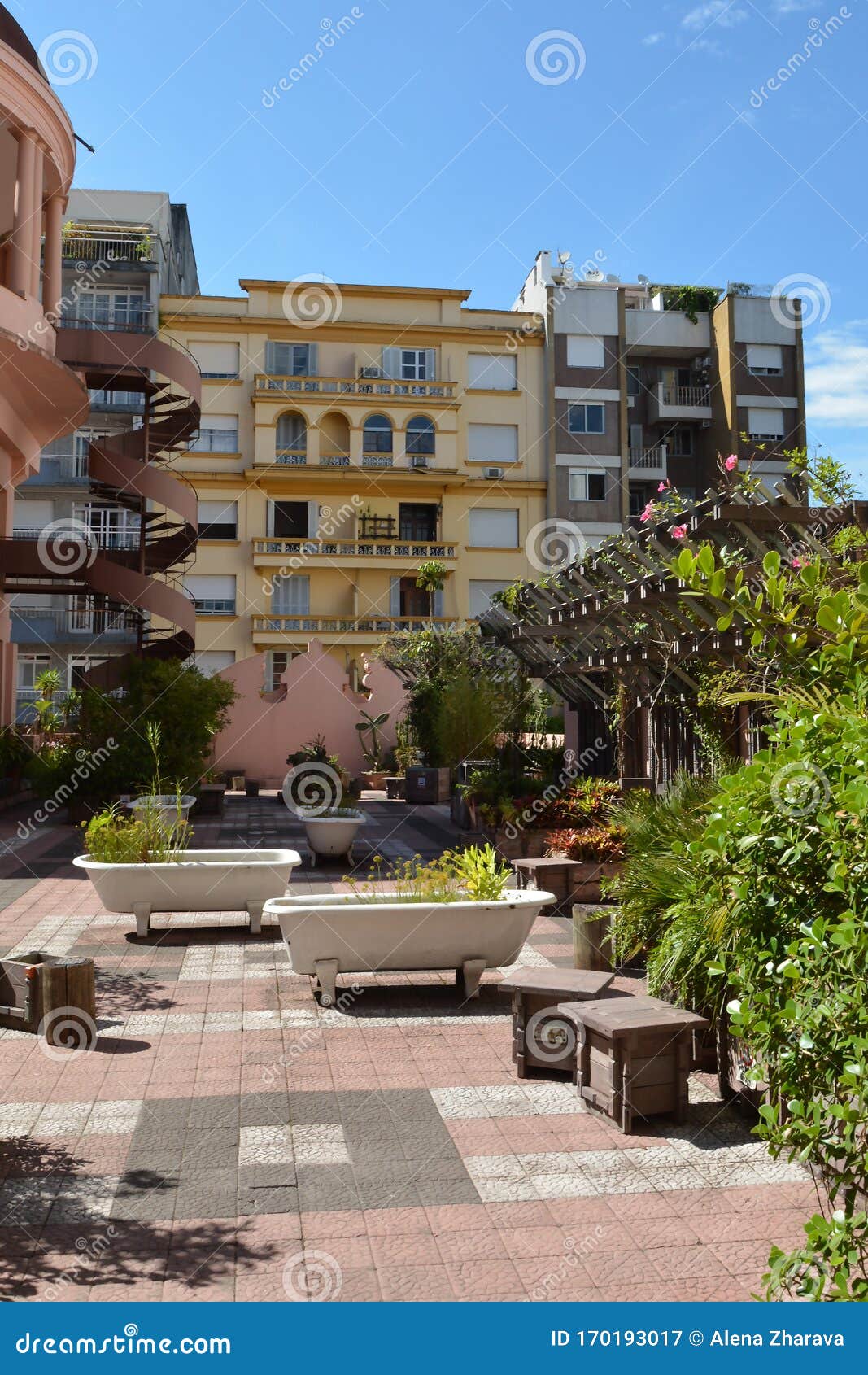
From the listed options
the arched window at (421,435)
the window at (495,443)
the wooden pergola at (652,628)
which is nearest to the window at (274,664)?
the arched window at (421,435)

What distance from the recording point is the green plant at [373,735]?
2573 cm

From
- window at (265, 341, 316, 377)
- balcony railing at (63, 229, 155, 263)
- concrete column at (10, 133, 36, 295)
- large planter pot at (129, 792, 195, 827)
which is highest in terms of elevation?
balcony railing at (63, 229, 155, 263)

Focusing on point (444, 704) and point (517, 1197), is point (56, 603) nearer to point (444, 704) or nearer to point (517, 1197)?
point (444, 704)

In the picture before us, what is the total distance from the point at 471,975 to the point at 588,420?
106 feet

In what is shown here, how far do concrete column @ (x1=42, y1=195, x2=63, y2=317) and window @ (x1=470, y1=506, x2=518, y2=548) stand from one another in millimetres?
18325

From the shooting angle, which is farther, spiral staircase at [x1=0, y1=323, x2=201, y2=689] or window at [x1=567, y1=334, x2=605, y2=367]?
window at [x1=567, y1=334, x2=605, y2=367]

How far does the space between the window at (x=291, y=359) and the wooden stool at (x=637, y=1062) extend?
33.3 metres

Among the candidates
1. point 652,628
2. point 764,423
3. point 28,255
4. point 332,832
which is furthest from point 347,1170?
point 764,423

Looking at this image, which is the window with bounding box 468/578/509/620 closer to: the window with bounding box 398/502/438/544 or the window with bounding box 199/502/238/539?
the window with bounding box 398/502/438/544

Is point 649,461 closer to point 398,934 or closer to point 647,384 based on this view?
point 647,384

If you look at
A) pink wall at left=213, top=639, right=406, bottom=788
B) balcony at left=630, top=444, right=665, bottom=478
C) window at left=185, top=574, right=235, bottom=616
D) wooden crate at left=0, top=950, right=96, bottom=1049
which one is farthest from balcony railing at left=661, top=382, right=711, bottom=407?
wooden crate at left=0, top=950, right=96, bottom=1049

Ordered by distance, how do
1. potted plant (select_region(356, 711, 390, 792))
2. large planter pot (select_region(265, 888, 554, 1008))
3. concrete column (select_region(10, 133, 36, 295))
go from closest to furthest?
large planter pot (select_region(265, 888, 554, 1008)), concrete column (select_region(10, 133, 36, 295)), potted plant (select_region(356, 711, 390, 792))

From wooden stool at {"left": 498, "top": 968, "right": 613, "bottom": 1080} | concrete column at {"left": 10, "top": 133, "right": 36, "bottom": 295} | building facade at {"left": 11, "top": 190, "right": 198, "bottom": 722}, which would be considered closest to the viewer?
wooden stool at {"left": 498, "top": 968, "right": 613, "bottom": 1080}

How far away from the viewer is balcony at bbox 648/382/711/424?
125ft
